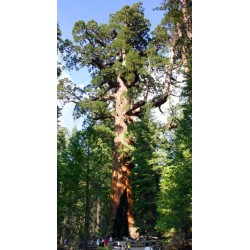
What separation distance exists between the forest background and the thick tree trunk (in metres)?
6.04

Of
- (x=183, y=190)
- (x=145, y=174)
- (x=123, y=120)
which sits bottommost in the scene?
(x=183, y=190)

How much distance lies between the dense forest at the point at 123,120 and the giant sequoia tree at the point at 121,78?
2cm

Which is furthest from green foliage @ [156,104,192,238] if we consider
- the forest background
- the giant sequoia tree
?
the giant sequoia tree

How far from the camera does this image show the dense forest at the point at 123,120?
7.15 metres

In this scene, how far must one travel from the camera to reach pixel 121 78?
32.6 feet

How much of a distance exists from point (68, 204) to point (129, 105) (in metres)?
3.99

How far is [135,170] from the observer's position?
8961 millimetres

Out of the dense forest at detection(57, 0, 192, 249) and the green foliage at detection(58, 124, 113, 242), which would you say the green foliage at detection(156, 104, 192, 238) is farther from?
the green foliage at detection(58, 124, 113, 242)

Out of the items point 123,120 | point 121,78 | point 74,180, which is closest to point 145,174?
point 123,120
